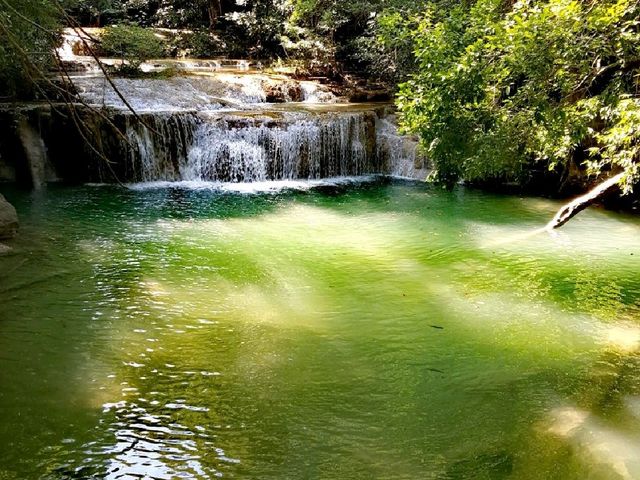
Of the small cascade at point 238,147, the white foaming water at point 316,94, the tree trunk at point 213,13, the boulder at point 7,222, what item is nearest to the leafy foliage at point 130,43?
the small cascade at point 238,147

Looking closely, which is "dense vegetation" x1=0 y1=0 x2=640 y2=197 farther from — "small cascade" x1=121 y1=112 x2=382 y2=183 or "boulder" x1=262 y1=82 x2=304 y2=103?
"boulder" x1=262 y1=82 x2=304 y2=103

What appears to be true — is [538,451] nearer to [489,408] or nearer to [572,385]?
[489,408]

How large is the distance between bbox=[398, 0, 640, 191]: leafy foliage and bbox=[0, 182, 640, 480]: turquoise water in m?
1.51

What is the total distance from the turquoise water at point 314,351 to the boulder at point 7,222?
205 millimetres

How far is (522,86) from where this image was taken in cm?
633

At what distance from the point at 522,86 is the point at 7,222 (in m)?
6.40

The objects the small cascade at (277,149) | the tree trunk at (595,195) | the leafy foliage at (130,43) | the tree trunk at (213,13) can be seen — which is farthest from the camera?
the tree trunk at (213,13)

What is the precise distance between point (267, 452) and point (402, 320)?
2.40m

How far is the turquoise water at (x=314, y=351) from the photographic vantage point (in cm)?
358

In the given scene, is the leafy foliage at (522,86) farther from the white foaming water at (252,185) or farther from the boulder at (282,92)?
the boulder at (282,92)

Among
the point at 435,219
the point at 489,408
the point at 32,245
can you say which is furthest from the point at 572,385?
the point at 32,245

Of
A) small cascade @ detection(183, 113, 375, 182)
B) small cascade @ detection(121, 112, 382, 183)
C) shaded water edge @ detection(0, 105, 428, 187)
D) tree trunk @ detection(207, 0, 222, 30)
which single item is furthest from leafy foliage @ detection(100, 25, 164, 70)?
tree trunk @ detection(207, 0, 222, 30)

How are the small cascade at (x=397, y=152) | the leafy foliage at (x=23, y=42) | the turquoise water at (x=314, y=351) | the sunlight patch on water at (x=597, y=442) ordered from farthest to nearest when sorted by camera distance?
1. the small cascade at (x=397, y=152)
2. the leafy foliage at (x=23, y=42)
3. the turquoise water at (x=314, y=351)
4. the sunlight patch on water at (x=597, y=442)

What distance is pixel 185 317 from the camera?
18.0ft
